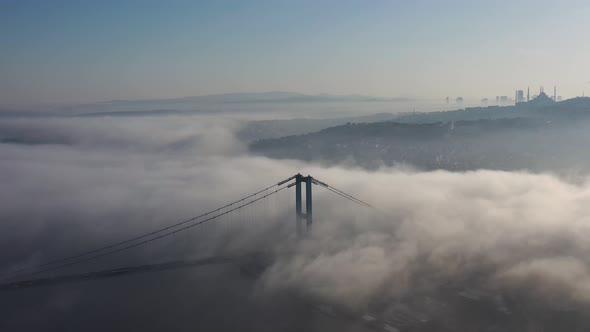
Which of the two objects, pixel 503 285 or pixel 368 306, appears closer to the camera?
pixel 368 306

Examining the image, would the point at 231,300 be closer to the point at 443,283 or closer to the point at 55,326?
the point at 55,326

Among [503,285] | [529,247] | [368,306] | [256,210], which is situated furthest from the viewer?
[256,210]

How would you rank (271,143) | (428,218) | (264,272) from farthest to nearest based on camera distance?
(271,143)
(428,218)
(264,272)

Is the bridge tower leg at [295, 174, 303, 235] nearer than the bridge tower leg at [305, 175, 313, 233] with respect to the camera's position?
No

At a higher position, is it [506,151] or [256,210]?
[506,151]

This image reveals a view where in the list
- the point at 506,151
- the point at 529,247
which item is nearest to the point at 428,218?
the point at 529,247

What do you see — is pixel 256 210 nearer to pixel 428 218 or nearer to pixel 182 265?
pixel 428 218

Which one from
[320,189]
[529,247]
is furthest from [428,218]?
[320,189]

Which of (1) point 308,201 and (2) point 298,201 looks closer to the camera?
(1) point 308,201

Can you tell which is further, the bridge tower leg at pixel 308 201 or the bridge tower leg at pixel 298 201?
the bridge tower leg at pixel 298 201
